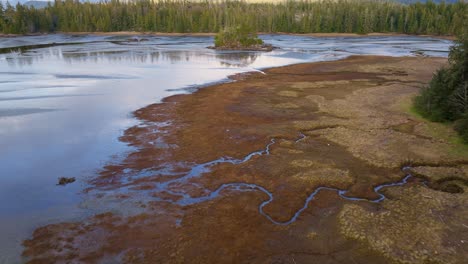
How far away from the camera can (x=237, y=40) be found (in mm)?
73062

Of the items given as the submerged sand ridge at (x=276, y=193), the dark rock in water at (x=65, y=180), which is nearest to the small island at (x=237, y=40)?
the submerged sand ridge at (x=276, y=193)

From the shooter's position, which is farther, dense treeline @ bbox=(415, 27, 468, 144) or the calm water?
dense treeline @ bbox=(415, 27, 468, 144)

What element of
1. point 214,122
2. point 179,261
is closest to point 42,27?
point 214,122

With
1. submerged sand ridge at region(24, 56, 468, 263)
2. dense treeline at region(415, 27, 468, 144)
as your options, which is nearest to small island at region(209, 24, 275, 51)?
submerged sand ridge at region(24, 56, 468, 263)

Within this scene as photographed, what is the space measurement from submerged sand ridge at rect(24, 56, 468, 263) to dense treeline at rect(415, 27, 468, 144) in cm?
95

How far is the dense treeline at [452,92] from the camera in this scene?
55.5 ft

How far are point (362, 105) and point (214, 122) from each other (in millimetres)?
9179

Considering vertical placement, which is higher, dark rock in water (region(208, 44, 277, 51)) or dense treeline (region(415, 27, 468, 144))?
dark rock in water (region(208, 44, 277, 51))

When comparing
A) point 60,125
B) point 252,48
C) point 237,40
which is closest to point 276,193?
point 60,125

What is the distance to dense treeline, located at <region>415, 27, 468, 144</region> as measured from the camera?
16922 mm

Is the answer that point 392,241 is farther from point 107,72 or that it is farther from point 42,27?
point 42,27

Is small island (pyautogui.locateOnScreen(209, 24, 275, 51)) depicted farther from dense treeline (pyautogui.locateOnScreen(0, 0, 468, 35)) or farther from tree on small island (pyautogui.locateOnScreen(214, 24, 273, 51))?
dense treeline (pyautogui.locateOnScreen(0, 0, 468, 35))

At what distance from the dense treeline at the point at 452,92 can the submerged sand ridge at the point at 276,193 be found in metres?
0.95

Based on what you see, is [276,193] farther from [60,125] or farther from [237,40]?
[237,40]
